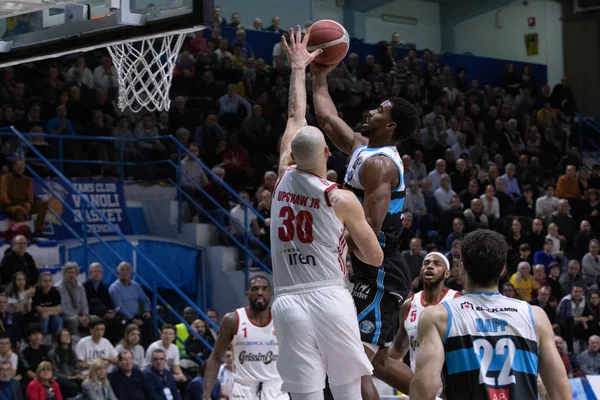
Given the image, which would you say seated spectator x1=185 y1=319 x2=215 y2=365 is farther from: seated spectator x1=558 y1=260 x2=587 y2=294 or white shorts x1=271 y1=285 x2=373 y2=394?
white shorts x1=271 y1=285 x2=373 y2=394

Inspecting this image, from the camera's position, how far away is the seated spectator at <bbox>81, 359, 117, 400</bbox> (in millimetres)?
10867

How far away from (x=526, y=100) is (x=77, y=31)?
16588 mm

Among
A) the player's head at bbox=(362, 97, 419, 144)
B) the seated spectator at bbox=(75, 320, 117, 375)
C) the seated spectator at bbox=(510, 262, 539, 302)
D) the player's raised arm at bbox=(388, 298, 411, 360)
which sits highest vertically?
the player's head at bbox=(362, 97, 419, 144)

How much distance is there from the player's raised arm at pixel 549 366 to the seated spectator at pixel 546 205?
13242 millimetres

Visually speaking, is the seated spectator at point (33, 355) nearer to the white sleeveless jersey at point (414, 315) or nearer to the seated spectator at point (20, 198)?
the seated spectator at point (20, 198)

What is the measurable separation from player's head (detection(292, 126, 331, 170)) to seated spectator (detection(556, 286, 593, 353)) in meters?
10.2

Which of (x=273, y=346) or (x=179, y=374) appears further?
(x=179, y=374)

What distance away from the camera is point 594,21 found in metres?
24.7

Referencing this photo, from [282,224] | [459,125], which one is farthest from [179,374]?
[459,125]

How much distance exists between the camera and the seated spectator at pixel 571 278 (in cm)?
1527

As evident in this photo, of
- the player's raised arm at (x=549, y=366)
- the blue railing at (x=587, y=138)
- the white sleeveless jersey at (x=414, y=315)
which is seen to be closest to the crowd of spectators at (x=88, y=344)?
the white sleeveless jersey at (x=414, y=315)

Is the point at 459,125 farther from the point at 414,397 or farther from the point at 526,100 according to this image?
the point at 414,397

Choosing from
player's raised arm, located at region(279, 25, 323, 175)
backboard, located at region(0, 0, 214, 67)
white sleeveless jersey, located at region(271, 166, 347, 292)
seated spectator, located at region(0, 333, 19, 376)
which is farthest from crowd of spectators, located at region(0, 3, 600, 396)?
white sleeveless jersey, located at region(271, 166, 347, 292)

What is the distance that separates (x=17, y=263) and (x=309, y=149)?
25.8 feet
